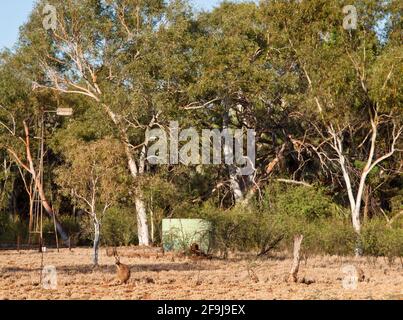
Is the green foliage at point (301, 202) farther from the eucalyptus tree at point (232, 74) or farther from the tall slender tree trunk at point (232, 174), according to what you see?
the tall slender tree trunk at point (232, 174)

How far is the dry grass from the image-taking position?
14125mm

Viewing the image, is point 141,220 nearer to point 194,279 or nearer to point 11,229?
point 11,229

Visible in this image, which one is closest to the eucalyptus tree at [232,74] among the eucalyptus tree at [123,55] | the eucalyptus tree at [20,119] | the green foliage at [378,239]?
the eucalyptus tree at [123,55]

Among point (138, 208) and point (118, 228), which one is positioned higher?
point (138, 208)

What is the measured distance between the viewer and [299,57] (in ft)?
90.1

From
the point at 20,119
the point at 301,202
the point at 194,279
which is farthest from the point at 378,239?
the point at 20,119

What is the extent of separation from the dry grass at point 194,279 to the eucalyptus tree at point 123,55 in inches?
285

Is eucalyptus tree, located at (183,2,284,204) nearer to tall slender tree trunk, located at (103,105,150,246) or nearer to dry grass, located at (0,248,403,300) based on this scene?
tall slender tree trunk, located at (103,105,150,246)

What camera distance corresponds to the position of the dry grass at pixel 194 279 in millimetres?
14125

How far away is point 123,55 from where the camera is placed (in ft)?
99.5

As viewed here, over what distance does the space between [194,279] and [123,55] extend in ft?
49.2

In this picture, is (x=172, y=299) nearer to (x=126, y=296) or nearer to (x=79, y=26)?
(x=126, y=296)
